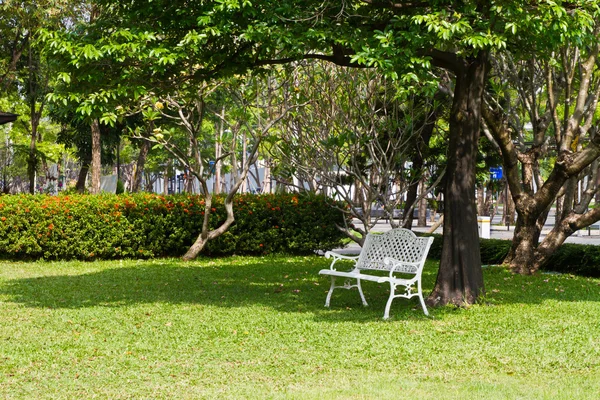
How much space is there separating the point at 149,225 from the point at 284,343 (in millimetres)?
10190

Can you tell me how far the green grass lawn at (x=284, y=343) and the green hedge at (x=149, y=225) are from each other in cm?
362

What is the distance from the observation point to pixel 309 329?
8.90m

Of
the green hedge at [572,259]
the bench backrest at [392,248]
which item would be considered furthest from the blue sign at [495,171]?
the bench backrest at [392,248]

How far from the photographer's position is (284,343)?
8.11 metres

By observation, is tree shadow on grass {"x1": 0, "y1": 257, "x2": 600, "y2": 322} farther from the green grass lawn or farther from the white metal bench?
the white metal bench

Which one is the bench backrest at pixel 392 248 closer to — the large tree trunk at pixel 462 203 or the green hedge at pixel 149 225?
the large tree trunk at pixel 462 203

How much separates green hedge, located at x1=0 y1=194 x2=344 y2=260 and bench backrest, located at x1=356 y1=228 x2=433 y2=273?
7714 mm

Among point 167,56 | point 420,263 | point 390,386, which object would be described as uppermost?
point 167,56

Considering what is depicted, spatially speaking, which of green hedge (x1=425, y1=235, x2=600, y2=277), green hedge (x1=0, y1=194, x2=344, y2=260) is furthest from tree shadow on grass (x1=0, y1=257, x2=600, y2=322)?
green hedge (x1=0, y1=194, x2=344, y2=260)

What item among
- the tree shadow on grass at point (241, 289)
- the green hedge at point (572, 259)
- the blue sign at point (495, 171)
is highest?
the blue sign at point (495, 171)

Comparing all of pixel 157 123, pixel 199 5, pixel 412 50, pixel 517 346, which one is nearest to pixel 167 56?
pixel 199 5

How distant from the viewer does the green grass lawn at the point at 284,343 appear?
6293mm

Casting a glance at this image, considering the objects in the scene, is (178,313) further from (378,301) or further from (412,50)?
(412,50)

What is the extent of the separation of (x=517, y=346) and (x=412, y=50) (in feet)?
11.7
